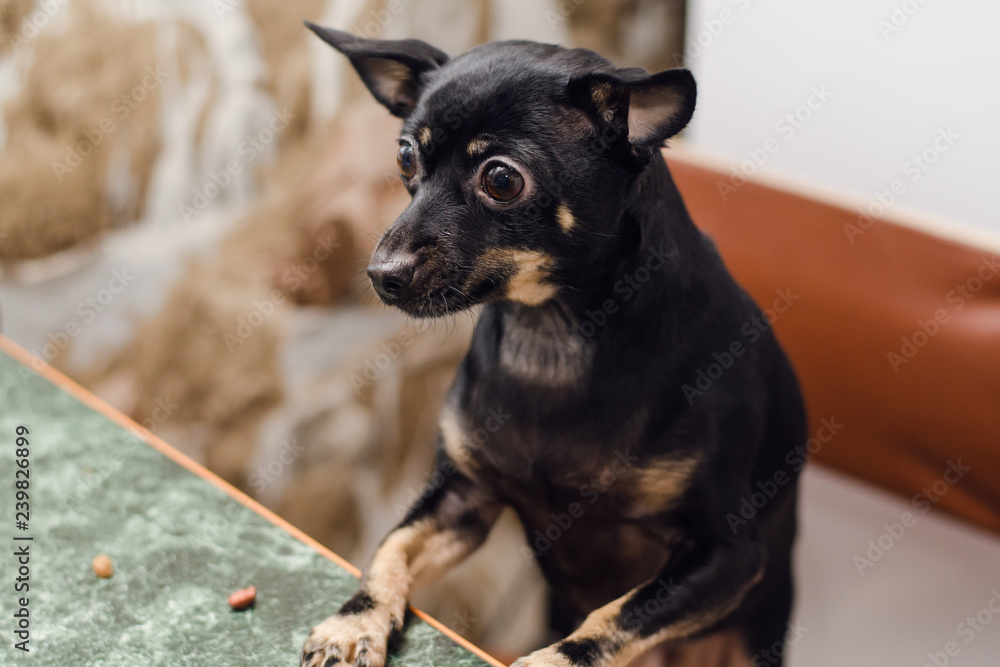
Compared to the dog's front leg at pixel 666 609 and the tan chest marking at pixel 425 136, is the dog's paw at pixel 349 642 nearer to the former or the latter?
the dog's front leg at pixel 666 609

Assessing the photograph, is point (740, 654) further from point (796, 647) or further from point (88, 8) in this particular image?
point (88, 8)

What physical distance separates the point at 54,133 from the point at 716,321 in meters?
1.86

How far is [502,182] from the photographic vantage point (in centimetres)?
104

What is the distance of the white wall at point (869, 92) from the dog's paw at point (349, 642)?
1.36 m

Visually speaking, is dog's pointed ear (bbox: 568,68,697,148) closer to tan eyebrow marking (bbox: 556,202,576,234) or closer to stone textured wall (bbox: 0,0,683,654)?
tan eyebrow marking (bbox: 556,202,576,234)

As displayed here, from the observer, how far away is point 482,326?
1289mm

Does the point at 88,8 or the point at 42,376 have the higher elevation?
the point at 88,8

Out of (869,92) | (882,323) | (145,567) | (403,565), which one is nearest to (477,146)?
(403,565)

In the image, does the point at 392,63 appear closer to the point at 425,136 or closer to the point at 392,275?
the point at 425,136

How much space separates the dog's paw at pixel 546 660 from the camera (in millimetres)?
1044

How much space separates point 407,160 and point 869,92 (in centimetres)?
145

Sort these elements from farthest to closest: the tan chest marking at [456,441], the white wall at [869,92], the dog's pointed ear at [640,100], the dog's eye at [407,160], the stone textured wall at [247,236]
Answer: the stone textured wall at [247,236]
the white wall at [869,92]
the tan chest marking at [456,441]
the dog's eye at [407,160]
the dog's pointed ear at [640,100]

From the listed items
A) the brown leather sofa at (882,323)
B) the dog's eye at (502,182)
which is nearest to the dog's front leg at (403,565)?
the dog's eye at (502,182)

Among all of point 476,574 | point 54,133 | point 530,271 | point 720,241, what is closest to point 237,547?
point 530,271
